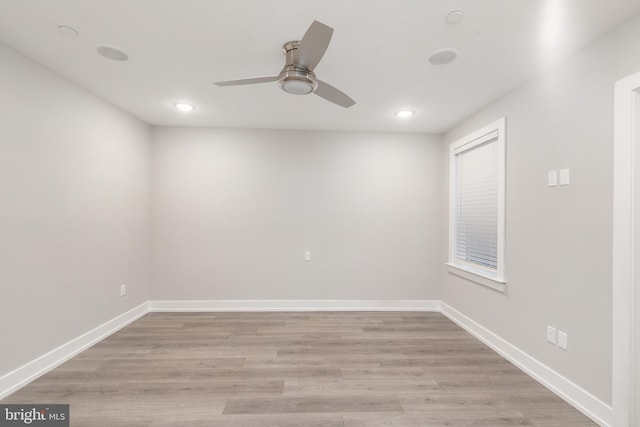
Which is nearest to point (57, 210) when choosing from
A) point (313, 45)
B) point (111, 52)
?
point (111, 52)

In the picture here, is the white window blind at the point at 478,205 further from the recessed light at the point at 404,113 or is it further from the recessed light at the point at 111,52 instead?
the recessed light at the point at 111,52

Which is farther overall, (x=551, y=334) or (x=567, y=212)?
(x=551, y=334)

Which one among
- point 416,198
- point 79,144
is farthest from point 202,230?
point 416,198

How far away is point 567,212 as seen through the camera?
207cm

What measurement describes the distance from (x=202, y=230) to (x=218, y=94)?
6.15 ft

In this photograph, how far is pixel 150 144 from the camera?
3.84 meters

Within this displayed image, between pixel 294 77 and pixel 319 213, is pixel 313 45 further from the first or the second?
pixel 319 213

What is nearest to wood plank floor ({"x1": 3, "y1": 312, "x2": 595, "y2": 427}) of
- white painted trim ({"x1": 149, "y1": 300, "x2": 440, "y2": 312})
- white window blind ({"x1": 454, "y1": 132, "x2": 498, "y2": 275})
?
white painted trim ({"x1": 149, "y1": 300, "x2": 440, "y2": 312})

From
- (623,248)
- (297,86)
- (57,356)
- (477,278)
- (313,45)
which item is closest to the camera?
(313,45)

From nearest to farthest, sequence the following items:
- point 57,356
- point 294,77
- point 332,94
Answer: point 294,77 → point 332,94 → point 57,356

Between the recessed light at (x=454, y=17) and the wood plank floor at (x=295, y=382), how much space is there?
8.19ft

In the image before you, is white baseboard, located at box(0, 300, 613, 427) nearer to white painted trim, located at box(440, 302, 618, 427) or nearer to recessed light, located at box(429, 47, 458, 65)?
white painted trim, located at box(440, 302, 618, 427)

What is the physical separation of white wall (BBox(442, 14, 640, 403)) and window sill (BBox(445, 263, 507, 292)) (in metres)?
0.07

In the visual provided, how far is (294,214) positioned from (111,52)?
2.52 meters
